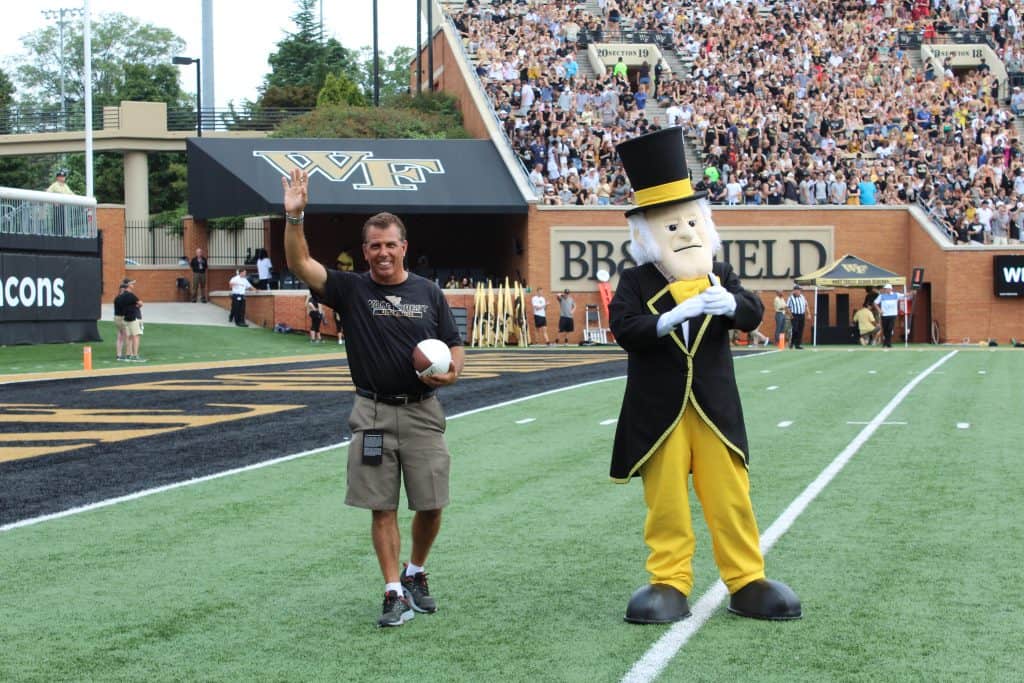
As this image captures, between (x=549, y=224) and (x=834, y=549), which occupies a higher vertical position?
(x=549, y=224)

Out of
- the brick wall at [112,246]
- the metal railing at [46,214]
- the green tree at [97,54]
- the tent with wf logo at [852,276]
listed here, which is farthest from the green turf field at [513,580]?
the green tree at [97,54]

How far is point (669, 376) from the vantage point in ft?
20.9

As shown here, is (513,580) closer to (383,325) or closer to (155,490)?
(383,325)

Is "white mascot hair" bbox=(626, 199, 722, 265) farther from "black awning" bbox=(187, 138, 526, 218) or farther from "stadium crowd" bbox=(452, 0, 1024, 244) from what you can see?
"stadium crowd" bbox=(452, 0, 1024, 244)

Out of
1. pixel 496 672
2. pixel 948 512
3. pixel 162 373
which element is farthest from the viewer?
pixel 162 373

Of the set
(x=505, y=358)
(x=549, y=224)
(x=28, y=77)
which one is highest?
(x=28, y=77)

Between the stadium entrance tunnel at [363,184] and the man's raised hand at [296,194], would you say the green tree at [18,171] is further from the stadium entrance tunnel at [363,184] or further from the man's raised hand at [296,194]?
the man's raised hand at [296,194]

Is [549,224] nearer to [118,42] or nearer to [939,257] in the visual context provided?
[939,257]

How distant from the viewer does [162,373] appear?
23.8 metres

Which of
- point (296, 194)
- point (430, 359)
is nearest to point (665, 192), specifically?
point (430, 359)

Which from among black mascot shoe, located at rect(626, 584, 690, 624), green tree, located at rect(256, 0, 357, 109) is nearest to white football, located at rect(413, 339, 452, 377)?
black mascot shoe, located at rect(626, 584, 690, 624)

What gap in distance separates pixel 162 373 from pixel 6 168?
44.5 metres

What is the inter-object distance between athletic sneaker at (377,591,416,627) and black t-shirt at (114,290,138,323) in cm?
2140

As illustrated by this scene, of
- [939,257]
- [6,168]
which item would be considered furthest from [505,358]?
[6,168]
